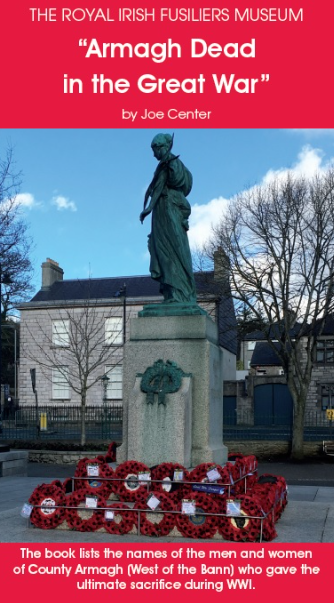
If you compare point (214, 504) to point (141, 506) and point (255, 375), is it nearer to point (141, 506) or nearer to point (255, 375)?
point (141, 506)

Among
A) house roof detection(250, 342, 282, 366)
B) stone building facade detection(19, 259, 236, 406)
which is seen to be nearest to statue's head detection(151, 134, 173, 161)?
stone building facade detection(19, 259, 236, 406)

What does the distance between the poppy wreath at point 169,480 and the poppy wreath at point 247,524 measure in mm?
749

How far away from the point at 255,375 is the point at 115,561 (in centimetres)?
3905

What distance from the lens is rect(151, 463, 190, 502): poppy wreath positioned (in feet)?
27.1

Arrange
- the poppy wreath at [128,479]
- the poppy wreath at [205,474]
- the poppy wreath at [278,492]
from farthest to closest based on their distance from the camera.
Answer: the poppy wreath at [278,492]
the poppy wreath at [128,479]
the poppy wreath at [205,474]

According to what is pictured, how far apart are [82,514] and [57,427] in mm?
25061

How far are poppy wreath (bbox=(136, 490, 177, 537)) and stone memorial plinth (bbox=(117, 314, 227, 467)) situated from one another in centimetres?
110

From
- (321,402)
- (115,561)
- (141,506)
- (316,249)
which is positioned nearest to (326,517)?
(141,506)

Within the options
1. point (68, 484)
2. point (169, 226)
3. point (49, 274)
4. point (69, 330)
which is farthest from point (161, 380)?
point (49, 274)

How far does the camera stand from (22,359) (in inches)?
1847

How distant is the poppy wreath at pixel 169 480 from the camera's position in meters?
8.27

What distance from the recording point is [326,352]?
144ft

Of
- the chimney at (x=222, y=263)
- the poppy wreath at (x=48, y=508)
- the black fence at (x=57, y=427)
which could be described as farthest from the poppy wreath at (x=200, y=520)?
the black fence at (x=57, y=427)

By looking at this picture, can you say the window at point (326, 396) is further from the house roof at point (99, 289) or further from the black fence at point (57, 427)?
the black fence at point (57, 427)
